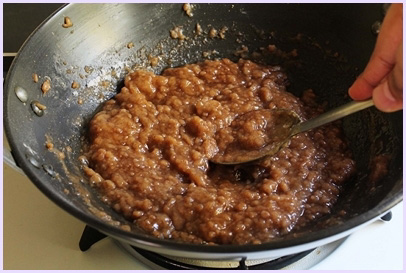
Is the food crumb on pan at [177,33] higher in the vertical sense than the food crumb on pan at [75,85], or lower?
lower

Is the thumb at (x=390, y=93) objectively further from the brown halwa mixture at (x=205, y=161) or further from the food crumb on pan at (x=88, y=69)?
the food crumb on pan at (x=88, y=69)

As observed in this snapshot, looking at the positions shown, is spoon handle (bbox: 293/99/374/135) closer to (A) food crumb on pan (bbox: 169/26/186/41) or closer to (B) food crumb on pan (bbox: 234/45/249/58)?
(B) food crumb on pan (bbox: 234/45/249/58)

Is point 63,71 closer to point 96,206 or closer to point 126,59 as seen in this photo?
point 126,59

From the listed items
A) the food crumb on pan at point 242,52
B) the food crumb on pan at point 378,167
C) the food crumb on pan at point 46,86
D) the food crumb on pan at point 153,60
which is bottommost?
the food crumb on pan at point 378,167

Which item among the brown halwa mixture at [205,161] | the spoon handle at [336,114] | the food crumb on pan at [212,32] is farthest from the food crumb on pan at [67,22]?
the spoon handle at [336,114]

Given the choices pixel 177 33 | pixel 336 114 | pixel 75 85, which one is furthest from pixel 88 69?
pixel 336 114

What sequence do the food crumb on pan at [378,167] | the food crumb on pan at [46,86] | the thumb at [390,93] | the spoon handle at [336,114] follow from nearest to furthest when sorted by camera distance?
1. the thumb at [390,93]
2. the spoon handle at [336,114]
3. the food crumb on pan at [378,167]
4. the food crumb on pan at [46,86]

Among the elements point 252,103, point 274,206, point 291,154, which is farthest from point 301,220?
point 252,103
